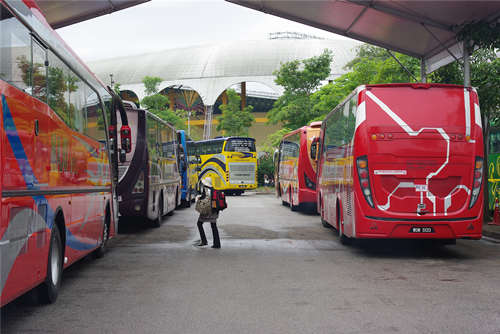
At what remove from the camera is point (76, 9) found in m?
16.8

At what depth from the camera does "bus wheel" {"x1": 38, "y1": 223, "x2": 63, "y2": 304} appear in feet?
22.2

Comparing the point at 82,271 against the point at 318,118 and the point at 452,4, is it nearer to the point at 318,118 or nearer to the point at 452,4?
the point at 452,4

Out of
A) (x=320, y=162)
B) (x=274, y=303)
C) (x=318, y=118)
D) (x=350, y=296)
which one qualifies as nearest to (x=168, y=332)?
(x=274, y=303)

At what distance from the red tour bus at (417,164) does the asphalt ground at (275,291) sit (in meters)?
0.67

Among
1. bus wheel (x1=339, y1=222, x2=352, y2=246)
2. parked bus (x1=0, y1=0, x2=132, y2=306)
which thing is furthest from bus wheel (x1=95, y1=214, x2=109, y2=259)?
bus wheel (x1=339, y1=222, x2=352, y2=246)

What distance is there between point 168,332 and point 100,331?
0.63 meters

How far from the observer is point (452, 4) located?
1495 centimetres

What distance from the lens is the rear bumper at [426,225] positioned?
34.9 feet

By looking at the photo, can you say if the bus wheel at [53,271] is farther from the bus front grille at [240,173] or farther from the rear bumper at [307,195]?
the bus front grille at [240,173]

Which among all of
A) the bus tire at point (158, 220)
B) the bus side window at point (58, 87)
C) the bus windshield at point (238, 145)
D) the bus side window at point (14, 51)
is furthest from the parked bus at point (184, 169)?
the bus side window at point (14, 51)

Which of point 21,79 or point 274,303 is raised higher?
point 21,79

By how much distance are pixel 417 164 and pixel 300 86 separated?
33387 millimetres

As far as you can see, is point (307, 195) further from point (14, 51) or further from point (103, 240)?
point (14, 51)

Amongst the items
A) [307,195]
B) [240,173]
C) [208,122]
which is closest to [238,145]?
[240,173]
